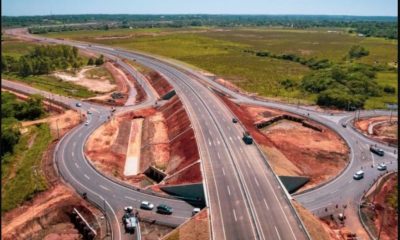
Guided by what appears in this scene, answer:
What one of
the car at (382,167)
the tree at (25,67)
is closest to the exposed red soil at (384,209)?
the car at (382,167)

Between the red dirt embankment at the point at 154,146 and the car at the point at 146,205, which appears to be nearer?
the car at the point at 146,205

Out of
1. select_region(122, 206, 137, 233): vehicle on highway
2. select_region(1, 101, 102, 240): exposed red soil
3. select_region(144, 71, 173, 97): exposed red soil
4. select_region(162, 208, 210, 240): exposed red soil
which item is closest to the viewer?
select_region(162, 208, 210, 240): exposed red soil

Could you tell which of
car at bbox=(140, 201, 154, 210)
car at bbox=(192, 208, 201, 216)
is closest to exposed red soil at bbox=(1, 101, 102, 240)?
car at bbox=(140, 201, 154, 210)

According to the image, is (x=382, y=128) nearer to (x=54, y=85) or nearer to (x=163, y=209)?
(x=163, y=209)

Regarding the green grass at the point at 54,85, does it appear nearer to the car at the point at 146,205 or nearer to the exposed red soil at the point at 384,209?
the car at the point at 146,205

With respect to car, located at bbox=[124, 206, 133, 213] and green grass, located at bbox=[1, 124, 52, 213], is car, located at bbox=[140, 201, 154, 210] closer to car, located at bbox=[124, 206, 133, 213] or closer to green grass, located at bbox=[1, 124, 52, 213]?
car, located at bbox=[124, 206, 133, 213]

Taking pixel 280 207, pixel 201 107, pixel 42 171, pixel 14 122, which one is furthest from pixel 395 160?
pixel 14 122

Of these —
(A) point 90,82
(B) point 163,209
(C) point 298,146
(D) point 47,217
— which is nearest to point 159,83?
(A) point 90,82
